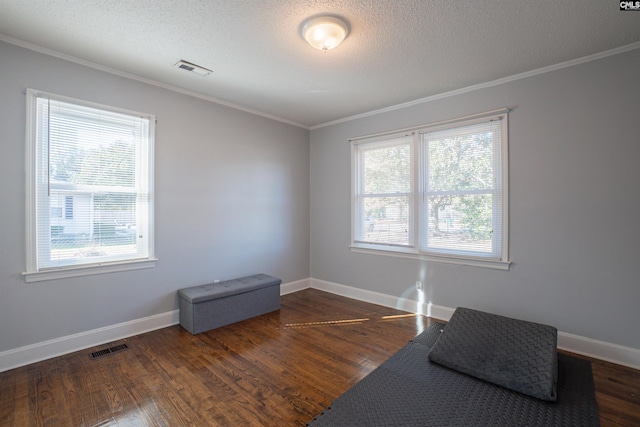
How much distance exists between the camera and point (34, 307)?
2.48 meters

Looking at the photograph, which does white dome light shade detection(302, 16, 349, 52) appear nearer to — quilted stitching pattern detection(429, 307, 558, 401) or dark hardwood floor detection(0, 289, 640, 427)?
quilted stitching pattern detection(429, 307, 558, 401)

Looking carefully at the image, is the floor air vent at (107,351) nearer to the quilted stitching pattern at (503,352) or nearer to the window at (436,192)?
the quilted stitching pattern at (503,352)

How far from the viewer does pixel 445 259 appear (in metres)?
3.44

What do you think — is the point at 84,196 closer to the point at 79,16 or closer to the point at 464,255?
the point at 79,16

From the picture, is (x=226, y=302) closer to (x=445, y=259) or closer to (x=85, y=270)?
(x=85, y=270)

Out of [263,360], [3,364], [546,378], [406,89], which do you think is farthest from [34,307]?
[406,89]

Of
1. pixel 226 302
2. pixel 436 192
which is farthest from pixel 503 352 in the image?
pixel 226 302

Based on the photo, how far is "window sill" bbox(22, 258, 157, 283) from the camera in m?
2.48

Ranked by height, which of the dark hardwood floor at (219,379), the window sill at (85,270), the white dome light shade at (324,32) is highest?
the white dome light shade at (324,32)

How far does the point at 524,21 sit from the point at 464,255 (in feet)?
7.24

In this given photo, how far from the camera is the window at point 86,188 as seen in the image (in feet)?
8.17

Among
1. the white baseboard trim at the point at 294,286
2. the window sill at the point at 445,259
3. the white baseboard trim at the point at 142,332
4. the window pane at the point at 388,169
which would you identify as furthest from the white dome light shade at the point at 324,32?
the white baseboard trim at the point at 294,286

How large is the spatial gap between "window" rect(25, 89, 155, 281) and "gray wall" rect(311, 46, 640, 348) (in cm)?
340

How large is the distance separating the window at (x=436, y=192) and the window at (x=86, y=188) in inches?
106
